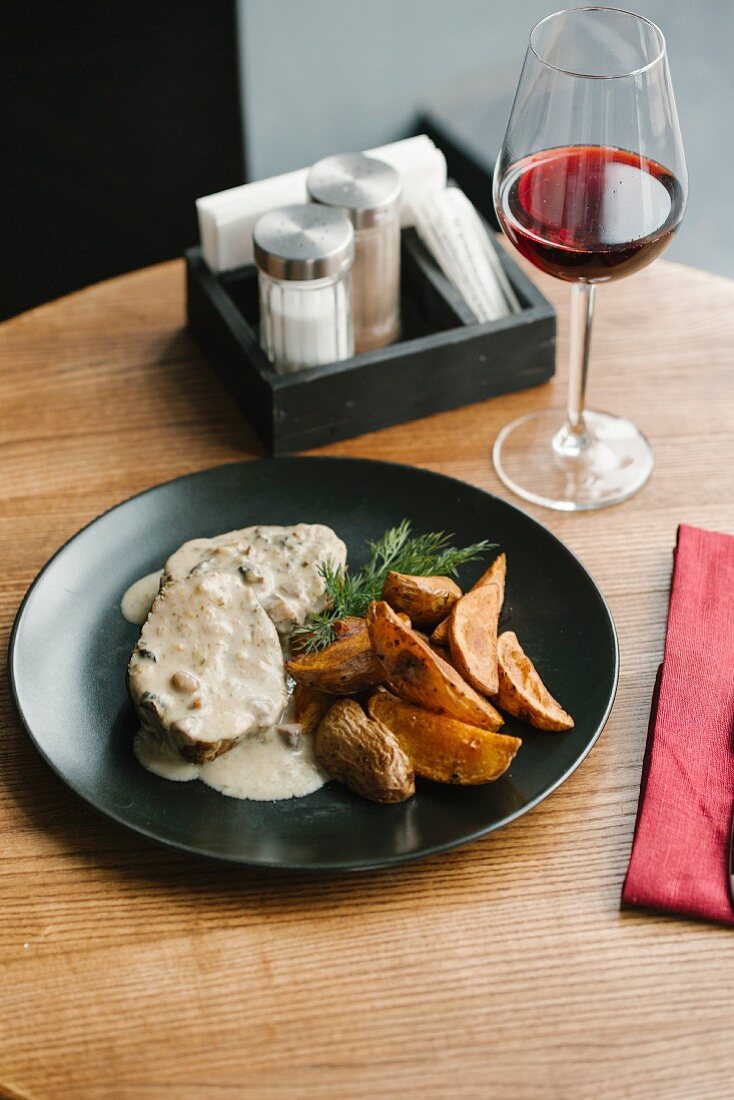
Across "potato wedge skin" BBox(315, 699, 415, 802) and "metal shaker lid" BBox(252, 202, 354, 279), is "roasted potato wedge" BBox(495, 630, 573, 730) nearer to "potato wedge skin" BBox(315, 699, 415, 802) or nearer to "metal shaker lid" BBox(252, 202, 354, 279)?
"potato wedge skin" BBox(315, 699, 415, 802)

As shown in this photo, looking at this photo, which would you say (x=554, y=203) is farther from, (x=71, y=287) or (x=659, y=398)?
(x=71, y=287)

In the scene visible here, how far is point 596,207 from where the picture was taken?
4.34 ft

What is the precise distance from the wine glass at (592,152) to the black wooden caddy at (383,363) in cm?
26

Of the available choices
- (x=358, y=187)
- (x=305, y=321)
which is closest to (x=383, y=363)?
(x=305, y=321)

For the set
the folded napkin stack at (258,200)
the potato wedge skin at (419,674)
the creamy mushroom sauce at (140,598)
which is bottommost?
the creamy mushroom sauce at (140,598)

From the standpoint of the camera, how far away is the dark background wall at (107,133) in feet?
9.28

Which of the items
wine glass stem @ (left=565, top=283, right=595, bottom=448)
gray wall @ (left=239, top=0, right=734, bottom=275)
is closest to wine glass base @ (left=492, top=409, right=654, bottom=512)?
wine glass stem @ (left=565, top=283, right=595, bottom=448)

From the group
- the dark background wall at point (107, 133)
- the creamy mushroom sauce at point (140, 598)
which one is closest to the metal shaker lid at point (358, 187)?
the creamy mushroom sauce at point (140, 598)

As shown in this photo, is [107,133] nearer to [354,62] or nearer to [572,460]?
[354,62]

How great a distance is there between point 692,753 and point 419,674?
29 cm

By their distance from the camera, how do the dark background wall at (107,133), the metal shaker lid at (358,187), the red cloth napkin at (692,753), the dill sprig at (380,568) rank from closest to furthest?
the red cloth napkin at (692,753) < the dill sprig at (380,568) < the metal shaker lid at (358,187) < the dark background wall at (107,133)

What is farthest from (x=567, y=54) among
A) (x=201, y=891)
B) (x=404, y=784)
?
(x=201, y=891)

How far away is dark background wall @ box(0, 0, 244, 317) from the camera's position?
2.83 meters

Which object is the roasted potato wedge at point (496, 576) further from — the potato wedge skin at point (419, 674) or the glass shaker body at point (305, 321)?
the glass shaker body at point (305, 321)
